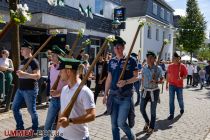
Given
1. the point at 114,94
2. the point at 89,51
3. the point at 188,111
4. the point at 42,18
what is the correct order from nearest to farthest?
the point at 114,94
the point at 188,111
the point at 42,18
the point at 89,51

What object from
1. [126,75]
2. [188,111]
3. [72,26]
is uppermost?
[72,26]

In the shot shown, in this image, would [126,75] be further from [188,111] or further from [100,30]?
[100,30]

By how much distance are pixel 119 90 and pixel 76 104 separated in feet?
6.65

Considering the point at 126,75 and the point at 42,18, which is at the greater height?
the point at 42,18

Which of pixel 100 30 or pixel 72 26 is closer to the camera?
pixel 72 26

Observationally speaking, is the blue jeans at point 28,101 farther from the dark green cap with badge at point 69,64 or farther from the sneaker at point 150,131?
the dark green cap with badge at point 69,64

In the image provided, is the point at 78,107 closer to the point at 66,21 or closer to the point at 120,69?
the point at 120,69

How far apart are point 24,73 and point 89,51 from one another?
13.6 meters

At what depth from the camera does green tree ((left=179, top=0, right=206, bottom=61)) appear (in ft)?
133

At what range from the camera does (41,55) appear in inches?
612

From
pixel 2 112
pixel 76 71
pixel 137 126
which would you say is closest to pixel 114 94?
pixel 76 71

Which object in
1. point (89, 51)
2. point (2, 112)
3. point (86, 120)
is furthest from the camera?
point (89, 51)

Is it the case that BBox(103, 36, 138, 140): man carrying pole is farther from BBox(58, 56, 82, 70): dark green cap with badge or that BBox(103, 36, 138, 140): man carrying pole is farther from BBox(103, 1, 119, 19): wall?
BBox(103, 1, 119, 19): wall

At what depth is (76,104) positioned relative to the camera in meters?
3.63
